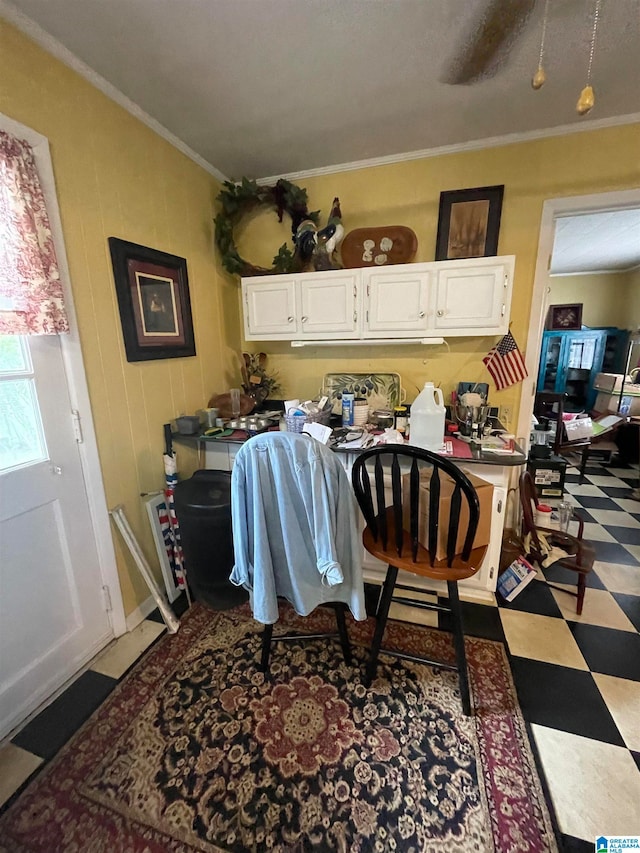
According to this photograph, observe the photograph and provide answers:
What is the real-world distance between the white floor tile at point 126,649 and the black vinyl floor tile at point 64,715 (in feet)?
0.12

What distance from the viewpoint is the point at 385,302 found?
6.81 feet

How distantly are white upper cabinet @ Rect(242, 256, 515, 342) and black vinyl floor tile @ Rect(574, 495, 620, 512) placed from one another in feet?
7.25

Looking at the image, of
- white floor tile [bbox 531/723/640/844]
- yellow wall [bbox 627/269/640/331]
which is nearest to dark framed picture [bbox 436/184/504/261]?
white floor tile [bbox 531/723/640/844]

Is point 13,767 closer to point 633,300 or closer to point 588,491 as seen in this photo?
point 588,491

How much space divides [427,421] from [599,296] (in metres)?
5.53

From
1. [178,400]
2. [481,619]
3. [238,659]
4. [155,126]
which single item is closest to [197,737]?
[238,659]

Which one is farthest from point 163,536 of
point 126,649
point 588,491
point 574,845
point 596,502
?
point 588,491

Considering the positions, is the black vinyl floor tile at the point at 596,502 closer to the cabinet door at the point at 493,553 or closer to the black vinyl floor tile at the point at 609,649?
the black vinyl floor tile at the point at 609,649

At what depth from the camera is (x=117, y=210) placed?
1.69 m

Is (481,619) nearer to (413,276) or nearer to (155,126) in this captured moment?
(413,276)

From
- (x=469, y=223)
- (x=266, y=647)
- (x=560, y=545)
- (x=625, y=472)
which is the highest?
(x=469, y=223)

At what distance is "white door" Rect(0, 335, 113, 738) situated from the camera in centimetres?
132

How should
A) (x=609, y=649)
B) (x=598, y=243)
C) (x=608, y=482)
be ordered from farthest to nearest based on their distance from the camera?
1. (x=598, y=243)
2. (x=608, y=482)
3. (x=609, y=649)

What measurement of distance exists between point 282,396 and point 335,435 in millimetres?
804
